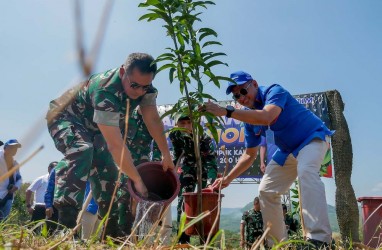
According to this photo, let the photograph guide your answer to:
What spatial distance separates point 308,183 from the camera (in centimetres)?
282

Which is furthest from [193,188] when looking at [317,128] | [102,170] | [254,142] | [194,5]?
[194,5]

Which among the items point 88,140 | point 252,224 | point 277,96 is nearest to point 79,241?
point 88,140

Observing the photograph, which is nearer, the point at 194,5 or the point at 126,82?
the point at 194,5

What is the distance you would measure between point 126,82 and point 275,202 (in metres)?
1.55

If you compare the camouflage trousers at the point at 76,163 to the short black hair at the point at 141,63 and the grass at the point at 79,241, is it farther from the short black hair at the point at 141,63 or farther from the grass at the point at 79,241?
the grass at the point at 79,241

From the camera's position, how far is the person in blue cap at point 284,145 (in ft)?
8.92

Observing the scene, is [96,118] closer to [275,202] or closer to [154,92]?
[154,92]

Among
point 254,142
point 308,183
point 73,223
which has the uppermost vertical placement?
point 254,142

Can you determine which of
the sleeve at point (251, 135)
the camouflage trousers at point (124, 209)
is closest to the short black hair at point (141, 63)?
the camouflage trousers at point (124, 209)

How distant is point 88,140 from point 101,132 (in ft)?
0.35

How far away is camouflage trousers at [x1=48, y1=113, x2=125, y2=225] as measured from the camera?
9.14 ft

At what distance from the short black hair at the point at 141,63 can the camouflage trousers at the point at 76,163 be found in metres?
0.58

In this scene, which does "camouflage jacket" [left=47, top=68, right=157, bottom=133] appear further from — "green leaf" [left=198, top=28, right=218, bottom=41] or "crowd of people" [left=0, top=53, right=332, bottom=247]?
"green leaf" [left=198, top=28, right=218, bottom=41]

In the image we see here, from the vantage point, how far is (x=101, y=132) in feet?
9.87
